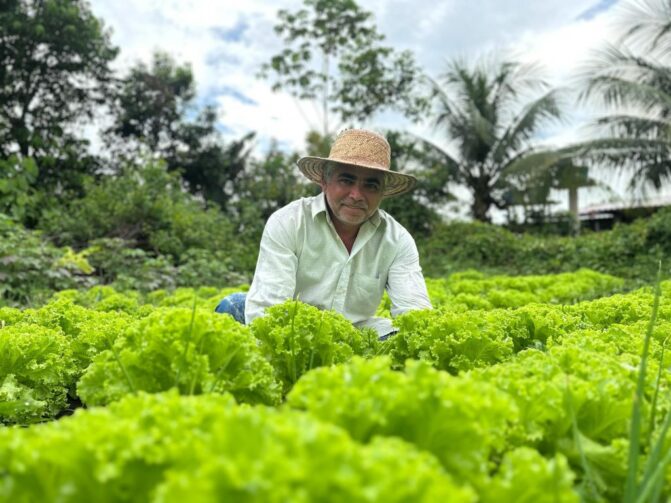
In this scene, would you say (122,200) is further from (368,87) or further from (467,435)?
(467,435)

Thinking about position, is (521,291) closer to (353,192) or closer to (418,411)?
(353,192)

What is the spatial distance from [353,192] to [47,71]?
20.4 m

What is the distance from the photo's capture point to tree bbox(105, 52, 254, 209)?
2420 centimetres

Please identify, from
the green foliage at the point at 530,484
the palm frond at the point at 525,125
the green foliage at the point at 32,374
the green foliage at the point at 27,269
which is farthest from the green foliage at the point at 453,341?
the palm frond at the point at 525,125

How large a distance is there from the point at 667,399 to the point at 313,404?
131 cm

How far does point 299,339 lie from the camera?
2.76 m

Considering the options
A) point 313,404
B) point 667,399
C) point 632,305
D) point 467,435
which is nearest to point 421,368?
point 467,435

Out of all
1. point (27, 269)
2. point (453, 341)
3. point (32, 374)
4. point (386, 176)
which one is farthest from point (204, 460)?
point (27, 269)

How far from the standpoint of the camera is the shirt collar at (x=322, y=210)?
3848 mm

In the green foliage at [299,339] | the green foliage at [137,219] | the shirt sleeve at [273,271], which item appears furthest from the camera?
the green foliage at [137,219]

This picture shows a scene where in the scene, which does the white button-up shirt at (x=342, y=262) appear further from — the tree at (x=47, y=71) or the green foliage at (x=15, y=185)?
the tree at (x=47, y=71)

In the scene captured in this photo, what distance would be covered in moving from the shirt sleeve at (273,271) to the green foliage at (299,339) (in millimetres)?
477

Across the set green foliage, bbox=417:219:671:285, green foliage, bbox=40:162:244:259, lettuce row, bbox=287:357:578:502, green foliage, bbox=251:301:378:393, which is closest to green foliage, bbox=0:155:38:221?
green foliage, bbox=40:162:244:259

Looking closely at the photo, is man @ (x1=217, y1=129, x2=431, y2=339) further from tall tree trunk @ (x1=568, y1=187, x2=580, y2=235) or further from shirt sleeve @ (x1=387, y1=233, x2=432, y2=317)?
tall tree trunk @ (x1=568, y1=187, x2=580, y2=235)
